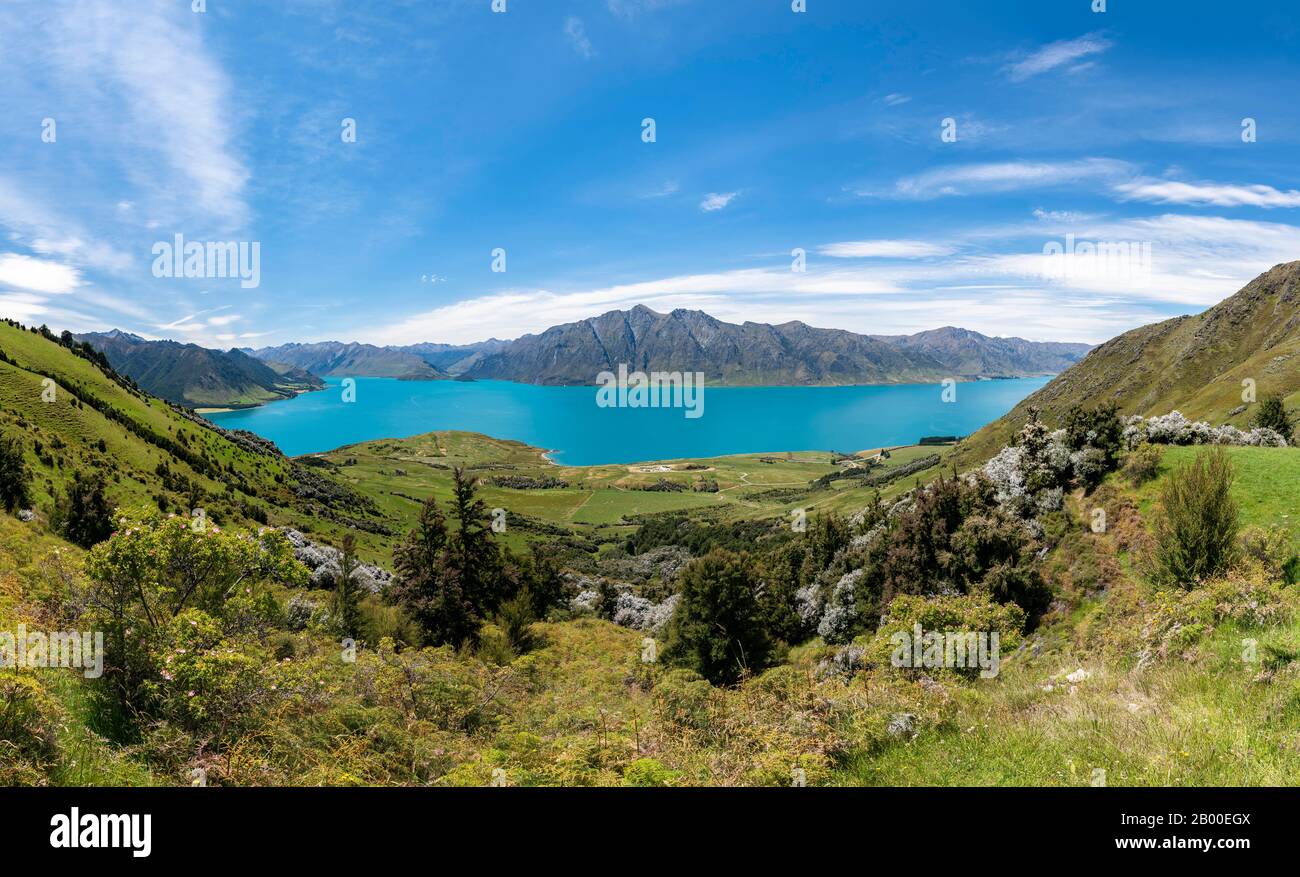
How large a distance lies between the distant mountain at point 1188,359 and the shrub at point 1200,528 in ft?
371

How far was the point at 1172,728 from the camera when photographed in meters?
6.73

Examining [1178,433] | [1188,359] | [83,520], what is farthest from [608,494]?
[1188,359]

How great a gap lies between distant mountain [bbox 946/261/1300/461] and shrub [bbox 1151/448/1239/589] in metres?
113

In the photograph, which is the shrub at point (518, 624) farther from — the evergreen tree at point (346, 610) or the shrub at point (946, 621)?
the shrub at point (946, 621)

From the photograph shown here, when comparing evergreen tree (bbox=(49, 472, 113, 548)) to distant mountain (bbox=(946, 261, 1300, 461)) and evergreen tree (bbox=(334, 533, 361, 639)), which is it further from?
distant mountain (bbox=(946, 261, 1300, 461))

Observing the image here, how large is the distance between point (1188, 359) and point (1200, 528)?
596 ft

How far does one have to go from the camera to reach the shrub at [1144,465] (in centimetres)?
2212

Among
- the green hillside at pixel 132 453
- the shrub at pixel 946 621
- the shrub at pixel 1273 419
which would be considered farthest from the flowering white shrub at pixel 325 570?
the shrub at pixel 1273 419

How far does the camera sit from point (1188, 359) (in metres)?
143
